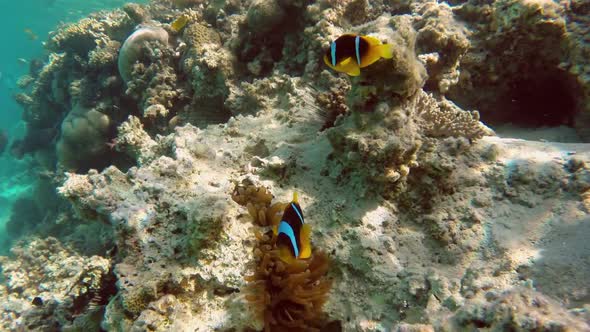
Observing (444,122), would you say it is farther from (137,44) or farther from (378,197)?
(137,44)

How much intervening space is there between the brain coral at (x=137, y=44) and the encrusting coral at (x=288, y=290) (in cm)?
Result: 587

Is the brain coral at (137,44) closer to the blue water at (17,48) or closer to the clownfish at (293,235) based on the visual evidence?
the clownfish at (293,235)

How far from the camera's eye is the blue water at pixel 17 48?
18.9m

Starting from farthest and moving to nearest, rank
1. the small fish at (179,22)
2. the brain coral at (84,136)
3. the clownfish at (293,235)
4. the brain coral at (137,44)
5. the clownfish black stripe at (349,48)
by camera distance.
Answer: the brain coral at (84,136) < the brain coral at (137,44) < the small fish at (179,22) < the clownfish black stripe at (349,48) < the clownfish at (293,235)

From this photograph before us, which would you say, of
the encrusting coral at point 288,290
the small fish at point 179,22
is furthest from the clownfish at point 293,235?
the small fish at point 179,22

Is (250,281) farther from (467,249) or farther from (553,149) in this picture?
(553,149)

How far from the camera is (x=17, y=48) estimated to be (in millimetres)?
45594

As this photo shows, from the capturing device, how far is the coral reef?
2.35 m

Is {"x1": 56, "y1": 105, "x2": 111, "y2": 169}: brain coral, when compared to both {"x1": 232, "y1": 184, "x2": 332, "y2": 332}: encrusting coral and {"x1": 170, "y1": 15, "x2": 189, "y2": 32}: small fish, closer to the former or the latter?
{"x1": 170, "y1": 15, "x2": 189, "y2": 32}: small fish

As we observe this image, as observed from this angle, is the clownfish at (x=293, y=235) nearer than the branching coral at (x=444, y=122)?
Yes

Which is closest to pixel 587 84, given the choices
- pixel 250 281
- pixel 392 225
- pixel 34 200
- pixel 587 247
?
pixel 587 247

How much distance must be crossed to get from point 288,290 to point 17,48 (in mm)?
60635

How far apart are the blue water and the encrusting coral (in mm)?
16765

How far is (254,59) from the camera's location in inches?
218
